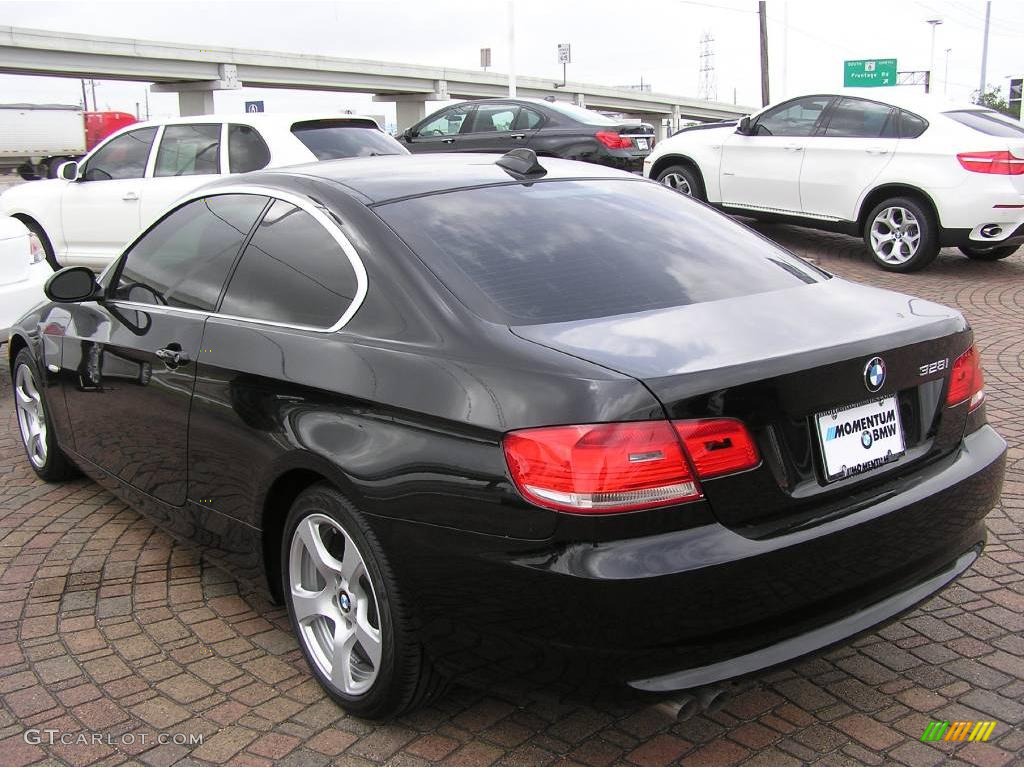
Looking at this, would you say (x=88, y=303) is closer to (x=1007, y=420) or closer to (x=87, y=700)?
(x=87, y=700)

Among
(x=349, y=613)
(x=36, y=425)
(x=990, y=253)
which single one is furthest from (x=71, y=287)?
(x=990, y=253)

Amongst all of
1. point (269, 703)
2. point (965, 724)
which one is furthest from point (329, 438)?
point (965, 724)

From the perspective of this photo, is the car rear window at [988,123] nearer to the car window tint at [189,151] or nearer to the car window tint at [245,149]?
the car window tint at [245,149]

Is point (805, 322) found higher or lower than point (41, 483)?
higher

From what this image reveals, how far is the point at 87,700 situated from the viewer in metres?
3.19

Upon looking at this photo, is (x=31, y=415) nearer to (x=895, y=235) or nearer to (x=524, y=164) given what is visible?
(x=524, y=164)

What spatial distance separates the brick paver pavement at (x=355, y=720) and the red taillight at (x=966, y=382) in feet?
2.67

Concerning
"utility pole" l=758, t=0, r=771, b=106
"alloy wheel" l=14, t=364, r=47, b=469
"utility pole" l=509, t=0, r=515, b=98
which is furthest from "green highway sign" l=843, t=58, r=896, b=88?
"alloy wheel" l=14, t=364, r=47, b=469

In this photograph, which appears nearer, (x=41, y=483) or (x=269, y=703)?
(x=269, y=703)

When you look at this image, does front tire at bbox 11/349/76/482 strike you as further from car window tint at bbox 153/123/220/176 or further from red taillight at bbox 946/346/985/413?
Answer: car window tint at bbox 153/123/220/176

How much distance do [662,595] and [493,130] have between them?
47.1ft

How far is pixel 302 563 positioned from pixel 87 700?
0.79 metres

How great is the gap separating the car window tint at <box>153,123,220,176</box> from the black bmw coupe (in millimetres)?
6086

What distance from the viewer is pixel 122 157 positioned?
10.4 meters
